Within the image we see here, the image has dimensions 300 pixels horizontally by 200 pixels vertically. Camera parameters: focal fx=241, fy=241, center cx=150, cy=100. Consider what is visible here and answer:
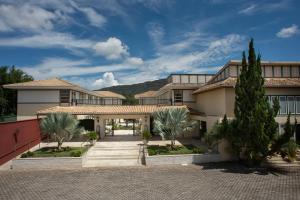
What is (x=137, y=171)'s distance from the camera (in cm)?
1598

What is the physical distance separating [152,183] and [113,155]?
279 inches

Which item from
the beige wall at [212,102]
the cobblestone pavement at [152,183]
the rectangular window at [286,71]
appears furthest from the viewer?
the rectangular window at [286,71]

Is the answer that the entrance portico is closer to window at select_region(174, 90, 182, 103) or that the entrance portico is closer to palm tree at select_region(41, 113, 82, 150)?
window at select_region(174, 90, 182, 103)

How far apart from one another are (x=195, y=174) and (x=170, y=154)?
3.37 meters

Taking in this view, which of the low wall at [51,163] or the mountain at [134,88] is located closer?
the low wall at [51,163]

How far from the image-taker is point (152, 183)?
44.2 feet

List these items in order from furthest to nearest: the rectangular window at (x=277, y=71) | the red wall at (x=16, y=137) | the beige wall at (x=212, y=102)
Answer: the rectangular window at (x=277, y=71)
the beige wall at (x=212, y=102)
the red wall at (x=16, y=137)

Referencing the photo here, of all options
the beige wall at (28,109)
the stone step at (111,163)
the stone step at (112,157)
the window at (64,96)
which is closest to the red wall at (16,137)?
the beige wall at (28,109)

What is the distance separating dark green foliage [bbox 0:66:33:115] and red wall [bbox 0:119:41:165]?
29.3 meters

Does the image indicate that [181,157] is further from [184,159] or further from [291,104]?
[291,104]

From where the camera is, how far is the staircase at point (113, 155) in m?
18.2

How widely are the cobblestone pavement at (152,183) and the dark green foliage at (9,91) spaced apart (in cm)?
4025

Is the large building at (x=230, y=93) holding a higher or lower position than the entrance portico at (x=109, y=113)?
higher

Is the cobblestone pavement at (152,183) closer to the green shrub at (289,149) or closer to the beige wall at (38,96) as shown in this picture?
the green shrub at (289,149)
